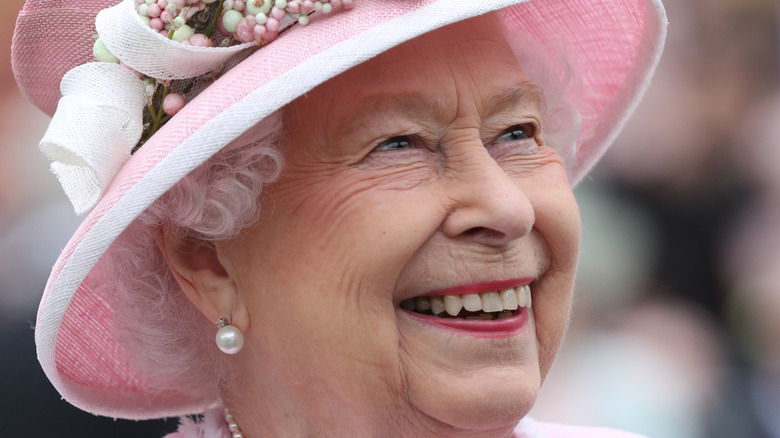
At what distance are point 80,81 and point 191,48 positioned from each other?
282mm

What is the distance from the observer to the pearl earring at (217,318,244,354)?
71.7 inches

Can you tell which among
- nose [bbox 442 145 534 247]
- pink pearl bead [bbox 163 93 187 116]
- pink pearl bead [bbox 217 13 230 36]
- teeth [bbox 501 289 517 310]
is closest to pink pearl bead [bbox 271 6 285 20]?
pink pearl bead [bbox 217 13 230 36]

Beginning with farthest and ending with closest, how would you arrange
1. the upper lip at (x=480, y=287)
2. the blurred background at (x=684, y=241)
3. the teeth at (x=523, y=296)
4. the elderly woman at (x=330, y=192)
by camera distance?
the blurred background at (x=684, y=241) < the teeth at (x=523, y=296) < the upper lip at (x=480, y=287) < the elderly woman at (x=330, y=192)

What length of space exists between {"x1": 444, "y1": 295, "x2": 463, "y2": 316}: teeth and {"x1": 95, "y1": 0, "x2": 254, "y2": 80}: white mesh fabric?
62cm

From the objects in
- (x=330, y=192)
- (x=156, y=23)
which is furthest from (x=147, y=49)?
(x=330, y=192)

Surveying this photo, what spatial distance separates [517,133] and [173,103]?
0.73 m

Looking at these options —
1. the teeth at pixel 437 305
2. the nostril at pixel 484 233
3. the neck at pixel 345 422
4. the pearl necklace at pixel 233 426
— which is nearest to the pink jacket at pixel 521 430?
the pearl necklace at pixel 233 426

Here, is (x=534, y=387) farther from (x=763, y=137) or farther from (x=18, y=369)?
(x=763, y=137)

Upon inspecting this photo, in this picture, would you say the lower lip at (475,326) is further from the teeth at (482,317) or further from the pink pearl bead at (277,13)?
the pink pearl bead at (277,13)

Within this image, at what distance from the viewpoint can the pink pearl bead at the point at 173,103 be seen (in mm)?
1711

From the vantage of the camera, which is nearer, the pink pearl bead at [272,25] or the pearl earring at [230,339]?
the pink pearl bead at [272,25]

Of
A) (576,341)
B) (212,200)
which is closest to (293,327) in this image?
(212,200)

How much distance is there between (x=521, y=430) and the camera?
2.27 meters

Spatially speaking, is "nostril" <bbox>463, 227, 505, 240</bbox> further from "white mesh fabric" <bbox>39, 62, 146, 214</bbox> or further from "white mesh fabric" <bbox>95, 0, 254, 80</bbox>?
"white mesh fabric" <bbox>39, 62, 146, 214</bbox>
